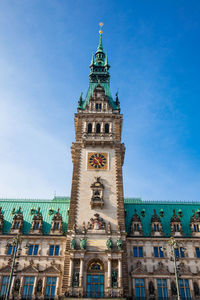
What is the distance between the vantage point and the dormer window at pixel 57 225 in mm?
47400

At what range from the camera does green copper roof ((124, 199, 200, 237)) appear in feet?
164

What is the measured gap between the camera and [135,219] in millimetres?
49094

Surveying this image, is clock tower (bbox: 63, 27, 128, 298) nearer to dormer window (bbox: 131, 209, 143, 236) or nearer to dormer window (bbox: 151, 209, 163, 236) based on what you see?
dormer window (bbox: 131, 209, 143, 236)

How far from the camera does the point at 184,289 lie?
42.8 m

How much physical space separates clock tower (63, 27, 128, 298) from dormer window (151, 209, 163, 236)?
621 centimetres

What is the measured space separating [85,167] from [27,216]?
44.0ft

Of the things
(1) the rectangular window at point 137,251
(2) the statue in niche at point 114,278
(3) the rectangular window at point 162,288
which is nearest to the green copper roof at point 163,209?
(1) the rectangular window at point 137,251

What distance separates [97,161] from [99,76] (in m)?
25.1

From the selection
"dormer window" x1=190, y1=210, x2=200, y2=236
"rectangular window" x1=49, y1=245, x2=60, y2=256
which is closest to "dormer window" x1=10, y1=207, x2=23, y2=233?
"rectangular window" x1=49, y1=245, x2=60, y2=256

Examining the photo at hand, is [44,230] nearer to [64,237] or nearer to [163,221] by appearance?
[64,237]

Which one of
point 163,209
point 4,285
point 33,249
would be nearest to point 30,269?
point 33,249

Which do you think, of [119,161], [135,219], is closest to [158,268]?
[135,219]

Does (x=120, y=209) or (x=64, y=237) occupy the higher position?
(x=120, y=209)

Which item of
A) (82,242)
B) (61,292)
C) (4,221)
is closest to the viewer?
(61,292)
